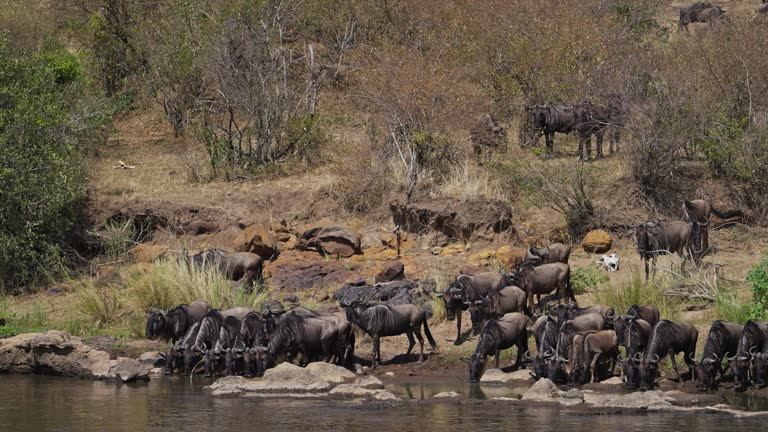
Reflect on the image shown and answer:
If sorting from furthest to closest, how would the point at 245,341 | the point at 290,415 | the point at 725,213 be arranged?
the point at 725,213 < the point at 245,341 < the point at 290,415

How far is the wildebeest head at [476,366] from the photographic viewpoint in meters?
15.3

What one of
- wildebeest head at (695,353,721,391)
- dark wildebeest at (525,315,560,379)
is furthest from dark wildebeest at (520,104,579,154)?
wildebeest head at (695,353,721,391)

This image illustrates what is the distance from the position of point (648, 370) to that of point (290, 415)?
4.39 meters

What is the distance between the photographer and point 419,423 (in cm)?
1288

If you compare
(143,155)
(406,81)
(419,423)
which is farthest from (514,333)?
(143,155)

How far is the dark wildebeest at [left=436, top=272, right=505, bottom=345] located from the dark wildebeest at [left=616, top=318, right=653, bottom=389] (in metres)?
2.73

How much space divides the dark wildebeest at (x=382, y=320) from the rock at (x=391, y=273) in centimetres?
326

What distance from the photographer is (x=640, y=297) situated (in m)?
17.4

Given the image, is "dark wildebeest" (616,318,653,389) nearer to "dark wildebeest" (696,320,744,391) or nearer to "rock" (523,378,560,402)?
"dark wildebeest" (696,320,744,391)

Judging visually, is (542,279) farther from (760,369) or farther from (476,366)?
(760,369)

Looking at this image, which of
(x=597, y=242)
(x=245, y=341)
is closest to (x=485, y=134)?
(x=597, y=242)

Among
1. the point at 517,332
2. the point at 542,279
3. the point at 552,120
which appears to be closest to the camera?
the point at 517,332

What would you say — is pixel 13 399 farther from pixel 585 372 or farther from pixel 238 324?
pixel 585 372

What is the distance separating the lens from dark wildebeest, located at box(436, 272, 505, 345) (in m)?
17.4
